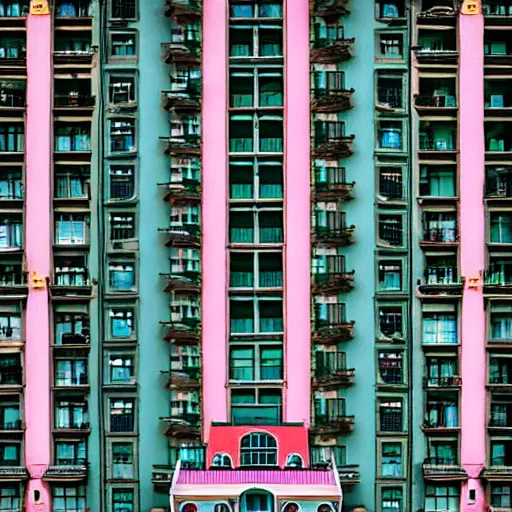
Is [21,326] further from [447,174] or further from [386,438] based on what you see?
[447,174]

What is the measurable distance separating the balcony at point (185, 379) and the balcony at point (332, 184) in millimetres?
6881

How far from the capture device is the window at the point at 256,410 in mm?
35156

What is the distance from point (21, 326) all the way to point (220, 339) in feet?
21.3

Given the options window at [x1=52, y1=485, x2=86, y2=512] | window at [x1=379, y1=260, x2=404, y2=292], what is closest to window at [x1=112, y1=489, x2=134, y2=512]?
window at [x1=52, y1=485, x2=86, y2=512]

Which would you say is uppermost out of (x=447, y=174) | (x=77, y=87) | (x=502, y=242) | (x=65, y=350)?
(x=77, y=87)

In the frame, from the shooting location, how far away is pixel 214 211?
3534 cm

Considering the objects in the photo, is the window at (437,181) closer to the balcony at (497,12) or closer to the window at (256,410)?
the balcony at (497,12)

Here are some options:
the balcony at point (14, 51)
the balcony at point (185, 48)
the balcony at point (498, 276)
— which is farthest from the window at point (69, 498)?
the balcony at point (498, 276)

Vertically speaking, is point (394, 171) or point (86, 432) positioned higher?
point (394, 171)

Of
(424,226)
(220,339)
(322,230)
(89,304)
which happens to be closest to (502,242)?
(424,226)

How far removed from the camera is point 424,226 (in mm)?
35656

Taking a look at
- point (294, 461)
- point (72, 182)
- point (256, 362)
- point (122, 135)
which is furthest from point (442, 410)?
point (72, 182)

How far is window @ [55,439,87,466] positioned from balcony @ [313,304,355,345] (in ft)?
27.3

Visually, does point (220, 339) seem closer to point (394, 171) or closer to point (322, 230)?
point (322, 230)
